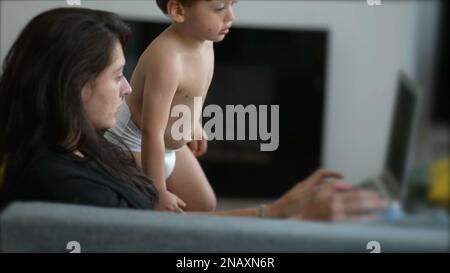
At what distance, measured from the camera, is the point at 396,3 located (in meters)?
1.12

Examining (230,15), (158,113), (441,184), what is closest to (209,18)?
(230,15)

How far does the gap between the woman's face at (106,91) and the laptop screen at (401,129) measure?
0.39 metres

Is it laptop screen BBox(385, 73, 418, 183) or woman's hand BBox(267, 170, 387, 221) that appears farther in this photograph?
laptop screen BBox(385, 73, 418, 183)

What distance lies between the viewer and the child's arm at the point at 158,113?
91 cm

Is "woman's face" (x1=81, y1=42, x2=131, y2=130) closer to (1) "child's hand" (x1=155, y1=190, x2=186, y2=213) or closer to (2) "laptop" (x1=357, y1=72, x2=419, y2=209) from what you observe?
(1) "child's hand" (x1=155, y1=190, x2=186, y2=213)

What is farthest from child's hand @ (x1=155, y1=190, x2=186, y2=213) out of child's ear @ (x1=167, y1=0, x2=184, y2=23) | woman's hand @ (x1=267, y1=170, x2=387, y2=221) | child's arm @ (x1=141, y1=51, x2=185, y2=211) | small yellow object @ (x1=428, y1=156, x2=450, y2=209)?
small yellow object @ (x1=428, y1=156, x2=450, y2=209)

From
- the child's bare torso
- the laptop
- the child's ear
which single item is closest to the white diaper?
the child's bare torso

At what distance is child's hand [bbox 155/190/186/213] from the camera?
95 cm

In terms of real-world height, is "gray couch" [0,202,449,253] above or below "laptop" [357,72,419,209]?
below

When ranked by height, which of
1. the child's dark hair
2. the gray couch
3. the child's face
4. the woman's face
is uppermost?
the child's dark hair

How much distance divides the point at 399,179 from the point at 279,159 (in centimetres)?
17

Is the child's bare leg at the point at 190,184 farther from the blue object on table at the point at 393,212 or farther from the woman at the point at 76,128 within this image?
the blue object on table at the point at 393,212
